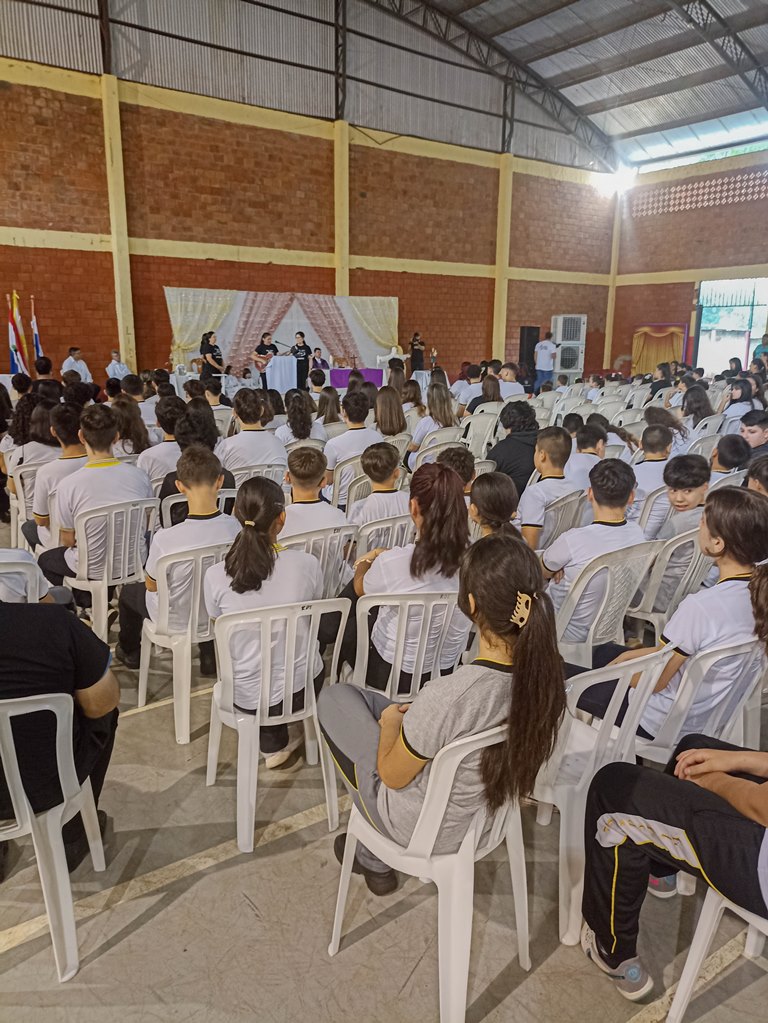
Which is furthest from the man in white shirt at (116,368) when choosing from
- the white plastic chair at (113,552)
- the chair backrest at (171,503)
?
the white plastic chair at (113,552)

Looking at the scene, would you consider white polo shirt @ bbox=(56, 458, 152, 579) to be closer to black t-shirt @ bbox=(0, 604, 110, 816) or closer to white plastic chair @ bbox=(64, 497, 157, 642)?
white plastic chair @ bbox=(64, 497, 157, 642)

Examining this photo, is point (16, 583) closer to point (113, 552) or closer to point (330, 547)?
point (113, 552)

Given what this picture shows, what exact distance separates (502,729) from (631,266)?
722 inches

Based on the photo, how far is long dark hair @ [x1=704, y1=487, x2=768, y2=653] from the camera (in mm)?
1988

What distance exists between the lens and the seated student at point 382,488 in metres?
3.04

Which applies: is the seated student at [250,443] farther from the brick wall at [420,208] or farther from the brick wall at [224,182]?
the brick wall at [420,208]

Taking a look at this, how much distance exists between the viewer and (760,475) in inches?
123

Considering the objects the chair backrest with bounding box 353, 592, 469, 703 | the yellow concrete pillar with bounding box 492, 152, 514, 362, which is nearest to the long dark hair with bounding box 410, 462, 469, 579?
the chair backrest with bounding box 353, 592, 469, 703

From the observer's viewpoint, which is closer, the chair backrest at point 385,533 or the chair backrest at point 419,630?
the chair backrest at point 419,630

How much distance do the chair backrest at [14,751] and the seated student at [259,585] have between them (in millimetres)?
592

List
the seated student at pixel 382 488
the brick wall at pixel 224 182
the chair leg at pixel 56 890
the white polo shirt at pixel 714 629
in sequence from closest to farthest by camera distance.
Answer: the chair leg at pixel 56 890, the white polo shirt at pixel 714 629, the seated student at pixel 382 488, the brick wall at pixel 224 182

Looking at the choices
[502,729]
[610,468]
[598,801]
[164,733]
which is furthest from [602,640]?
[164,733]

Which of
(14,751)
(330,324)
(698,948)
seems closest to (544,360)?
(330,324)

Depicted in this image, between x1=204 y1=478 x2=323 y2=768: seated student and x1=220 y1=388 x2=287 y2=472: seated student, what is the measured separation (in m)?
2.42
